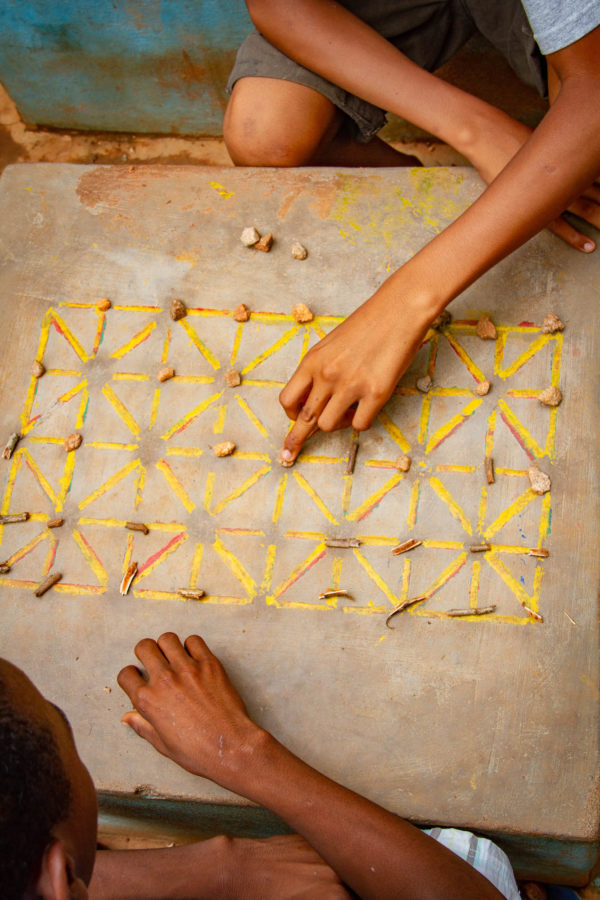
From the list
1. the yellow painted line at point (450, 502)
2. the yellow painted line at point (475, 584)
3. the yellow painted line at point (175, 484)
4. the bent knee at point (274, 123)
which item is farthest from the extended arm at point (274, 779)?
the bent knee at point (274, 123)

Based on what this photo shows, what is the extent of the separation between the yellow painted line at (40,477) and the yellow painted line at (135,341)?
179mm

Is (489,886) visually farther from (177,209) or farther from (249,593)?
(177,209)

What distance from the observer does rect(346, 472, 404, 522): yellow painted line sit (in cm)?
119

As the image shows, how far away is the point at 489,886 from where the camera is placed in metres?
0.97

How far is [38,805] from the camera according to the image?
0.74 m

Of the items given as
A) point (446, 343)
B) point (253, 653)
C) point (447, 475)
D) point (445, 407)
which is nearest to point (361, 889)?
point (253, 653)

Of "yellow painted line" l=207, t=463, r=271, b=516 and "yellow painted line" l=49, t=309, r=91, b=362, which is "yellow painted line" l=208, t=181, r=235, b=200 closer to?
"yellow painted line" l=49, t=309, r=91, b=362

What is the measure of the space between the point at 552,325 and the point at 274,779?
0.79m

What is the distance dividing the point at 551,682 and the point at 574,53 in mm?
880

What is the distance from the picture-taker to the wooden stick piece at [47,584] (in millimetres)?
1201

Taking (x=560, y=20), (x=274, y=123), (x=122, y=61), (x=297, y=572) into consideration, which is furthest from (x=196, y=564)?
(x=122, y=61)

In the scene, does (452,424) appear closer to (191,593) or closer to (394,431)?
(394,431)

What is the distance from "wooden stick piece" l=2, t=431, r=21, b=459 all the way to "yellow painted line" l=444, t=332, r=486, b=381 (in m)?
0.73

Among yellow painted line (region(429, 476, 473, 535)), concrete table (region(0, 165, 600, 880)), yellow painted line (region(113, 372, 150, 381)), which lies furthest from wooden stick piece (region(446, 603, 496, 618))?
yellow painted line (region(113, 372, 150, 381))
